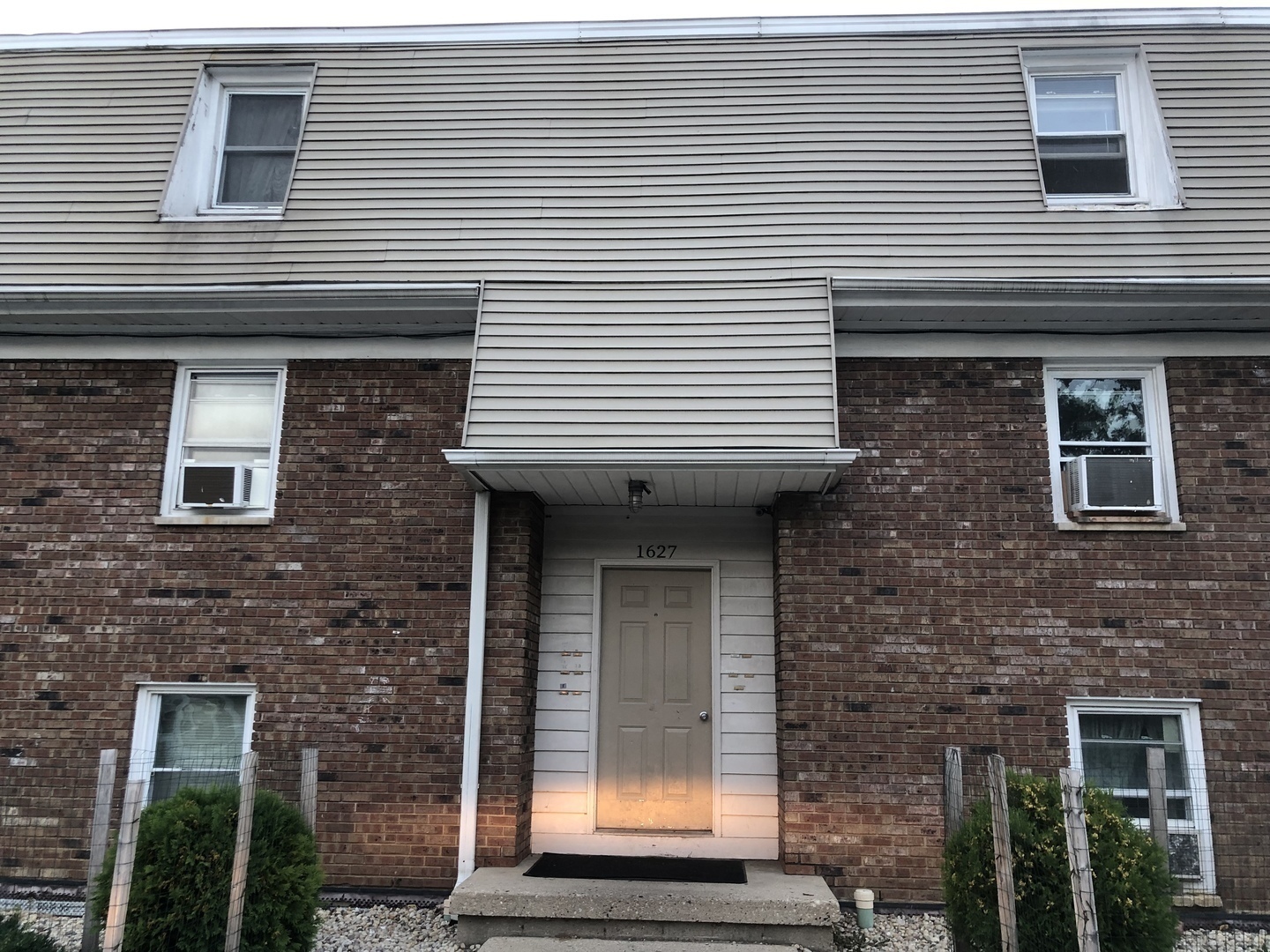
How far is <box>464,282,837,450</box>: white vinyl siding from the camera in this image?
623 cm

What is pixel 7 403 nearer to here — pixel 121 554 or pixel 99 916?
pixel 121 554

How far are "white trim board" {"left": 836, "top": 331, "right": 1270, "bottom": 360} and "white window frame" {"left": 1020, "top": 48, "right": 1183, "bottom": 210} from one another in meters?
1.03

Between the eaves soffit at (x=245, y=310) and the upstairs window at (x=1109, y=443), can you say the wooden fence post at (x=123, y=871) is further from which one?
the upstairs window at (x=1109, y=443)

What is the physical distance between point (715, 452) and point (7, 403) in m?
5.68

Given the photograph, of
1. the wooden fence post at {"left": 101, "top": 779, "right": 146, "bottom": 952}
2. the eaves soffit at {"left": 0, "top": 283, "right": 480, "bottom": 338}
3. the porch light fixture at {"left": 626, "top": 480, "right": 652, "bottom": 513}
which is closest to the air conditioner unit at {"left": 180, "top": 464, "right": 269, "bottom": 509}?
the eaves soffit at {"left": 0, "top": 283, "right": 480, "bottom": 338}

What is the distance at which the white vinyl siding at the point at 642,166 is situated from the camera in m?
6.94

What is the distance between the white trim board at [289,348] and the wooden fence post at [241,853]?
3.58 m

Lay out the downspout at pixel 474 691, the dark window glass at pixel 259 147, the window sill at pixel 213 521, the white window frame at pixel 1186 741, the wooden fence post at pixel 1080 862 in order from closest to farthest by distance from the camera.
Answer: the wooden fence post at pixel 1080 862
the white window frame at pixel 1186 741
the downspout at pixel 474 691
the window sill at pixel 213 521
the dark window glass at pixel 259 147

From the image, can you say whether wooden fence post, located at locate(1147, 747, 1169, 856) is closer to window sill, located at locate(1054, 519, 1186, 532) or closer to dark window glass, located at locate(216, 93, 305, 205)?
window sill, located at locate(1054, 519, 1186, 532)

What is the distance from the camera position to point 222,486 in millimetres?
7078

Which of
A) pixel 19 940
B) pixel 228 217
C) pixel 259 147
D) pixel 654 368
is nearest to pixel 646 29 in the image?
pixel 654 368

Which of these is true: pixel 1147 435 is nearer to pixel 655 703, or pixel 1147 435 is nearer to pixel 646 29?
pixel 655 703

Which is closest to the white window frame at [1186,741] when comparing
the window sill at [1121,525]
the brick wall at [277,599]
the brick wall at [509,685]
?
the window sill at [1121,525]

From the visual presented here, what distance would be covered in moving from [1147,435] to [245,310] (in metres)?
6.92
